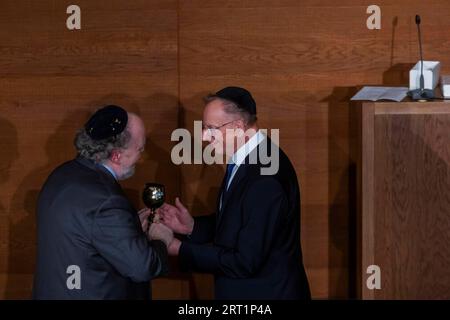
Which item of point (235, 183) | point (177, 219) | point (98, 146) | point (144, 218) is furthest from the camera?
point (177, 219)

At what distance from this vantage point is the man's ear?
9.68 ft

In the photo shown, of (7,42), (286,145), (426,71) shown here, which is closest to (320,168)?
(286,145)

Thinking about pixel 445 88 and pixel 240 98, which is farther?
pixel 445 88

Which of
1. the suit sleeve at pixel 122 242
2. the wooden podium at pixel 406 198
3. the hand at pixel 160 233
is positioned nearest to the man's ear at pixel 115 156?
the suit sleeve at pixel 122 242

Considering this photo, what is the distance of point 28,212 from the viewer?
4.27 m

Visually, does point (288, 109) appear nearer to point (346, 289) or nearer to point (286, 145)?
point (286, 145)

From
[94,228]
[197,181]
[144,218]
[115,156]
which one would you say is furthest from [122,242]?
[197,181]

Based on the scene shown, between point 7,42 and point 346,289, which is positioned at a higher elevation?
point 7,42

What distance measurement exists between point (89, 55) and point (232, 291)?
62.6 inches

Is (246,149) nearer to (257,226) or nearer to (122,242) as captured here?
(257,226)

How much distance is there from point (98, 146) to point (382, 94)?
4.15 ft

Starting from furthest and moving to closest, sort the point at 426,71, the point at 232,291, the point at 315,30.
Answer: the point at 315,30 → the point at 426,71 → the point at 232,291

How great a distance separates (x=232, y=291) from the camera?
3115 mm

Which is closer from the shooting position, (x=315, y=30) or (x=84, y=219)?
(x=84, y=219)
